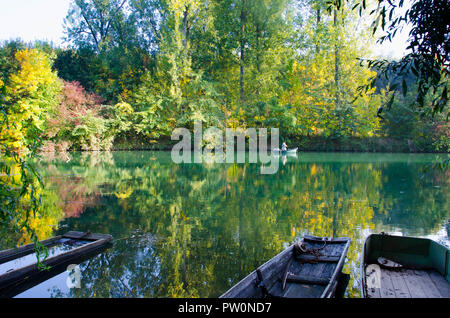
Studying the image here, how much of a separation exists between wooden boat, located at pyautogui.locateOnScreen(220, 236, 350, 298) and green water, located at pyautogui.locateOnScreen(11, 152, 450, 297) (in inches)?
15.1

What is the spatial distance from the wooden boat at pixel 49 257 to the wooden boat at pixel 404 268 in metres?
4.35

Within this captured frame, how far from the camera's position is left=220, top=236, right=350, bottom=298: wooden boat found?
3646 millimetres

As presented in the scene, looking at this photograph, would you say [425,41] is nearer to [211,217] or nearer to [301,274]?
[301,274]

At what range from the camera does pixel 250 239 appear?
6758mm

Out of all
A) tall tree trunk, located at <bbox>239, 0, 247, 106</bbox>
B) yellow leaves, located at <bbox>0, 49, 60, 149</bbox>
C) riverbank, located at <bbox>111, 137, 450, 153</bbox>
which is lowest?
riverbank, located at <bbox>111, 137, 450, 153</bbox>

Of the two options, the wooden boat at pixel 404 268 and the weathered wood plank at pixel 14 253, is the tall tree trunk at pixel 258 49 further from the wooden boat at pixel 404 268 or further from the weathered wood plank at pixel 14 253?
the weathered wood plank at pixel 14 253

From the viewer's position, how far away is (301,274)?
4629 mm

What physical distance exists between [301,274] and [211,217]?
4.21 m

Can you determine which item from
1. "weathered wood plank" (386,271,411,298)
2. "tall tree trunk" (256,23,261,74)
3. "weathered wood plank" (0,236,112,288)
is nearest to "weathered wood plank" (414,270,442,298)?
"weathered wood plank" (386,271,411,298)

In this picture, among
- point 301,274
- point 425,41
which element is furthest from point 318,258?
point 425,41

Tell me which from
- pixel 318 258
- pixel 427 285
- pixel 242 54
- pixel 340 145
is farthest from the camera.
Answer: pixel 340 145

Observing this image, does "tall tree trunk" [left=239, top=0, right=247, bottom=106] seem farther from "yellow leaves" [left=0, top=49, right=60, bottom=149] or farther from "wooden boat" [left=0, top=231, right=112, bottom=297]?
"wooden boat" [left=0, top=231, right=112, bottom=297]
